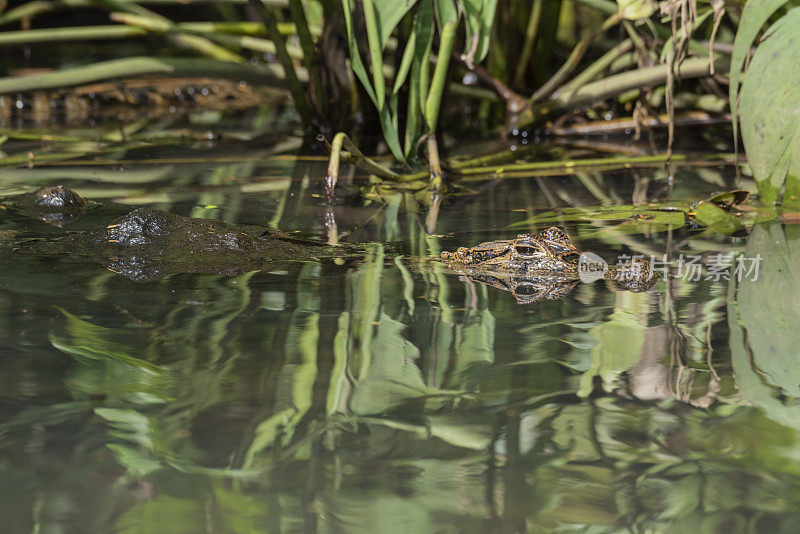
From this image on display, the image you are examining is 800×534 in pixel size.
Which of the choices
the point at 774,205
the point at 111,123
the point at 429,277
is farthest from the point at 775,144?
the point at 111,123

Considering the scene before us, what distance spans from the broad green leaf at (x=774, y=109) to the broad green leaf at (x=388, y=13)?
38.0 inches

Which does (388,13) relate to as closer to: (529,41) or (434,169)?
(434,169)

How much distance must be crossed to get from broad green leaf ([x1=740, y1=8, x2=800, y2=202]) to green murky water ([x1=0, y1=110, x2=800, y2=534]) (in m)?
0.29

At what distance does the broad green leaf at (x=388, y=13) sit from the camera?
241cm

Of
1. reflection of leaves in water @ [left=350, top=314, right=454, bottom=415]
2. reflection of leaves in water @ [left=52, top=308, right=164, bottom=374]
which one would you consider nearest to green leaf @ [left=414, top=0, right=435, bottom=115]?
reflection of leaves in water @ [left=350, top=314, right=454, bottom=415]

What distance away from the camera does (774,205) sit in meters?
2.40

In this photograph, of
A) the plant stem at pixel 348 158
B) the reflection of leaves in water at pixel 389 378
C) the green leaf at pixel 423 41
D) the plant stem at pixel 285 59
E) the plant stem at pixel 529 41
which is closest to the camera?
the reflection of leaves in water at pixel 389 378

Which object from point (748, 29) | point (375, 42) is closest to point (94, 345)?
point (375, 42)

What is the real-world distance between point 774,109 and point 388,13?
1.08 m

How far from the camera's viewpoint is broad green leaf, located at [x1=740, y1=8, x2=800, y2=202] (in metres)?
2.21

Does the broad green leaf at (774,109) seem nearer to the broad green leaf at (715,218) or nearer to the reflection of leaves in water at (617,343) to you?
the broad green leaf at (715,218)

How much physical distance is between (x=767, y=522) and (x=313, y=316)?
0.87 metres

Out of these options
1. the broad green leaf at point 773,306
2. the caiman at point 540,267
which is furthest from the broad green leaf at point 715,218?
the caiman at point 540,267

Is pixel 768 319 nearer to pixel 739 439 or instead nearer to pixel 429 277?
pixel 739 439
